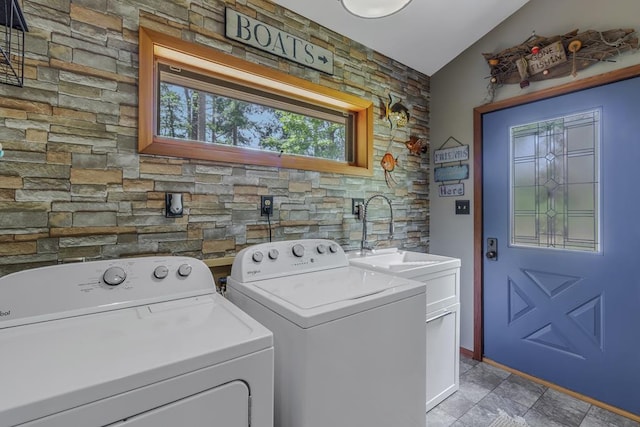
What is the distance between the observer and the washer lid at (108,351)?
0.64 m

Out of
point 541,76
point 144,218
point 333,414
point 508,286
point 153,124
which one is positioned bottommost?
point 333,414

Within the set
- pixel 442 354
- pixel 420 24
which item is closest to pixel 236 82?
pixel 420 24

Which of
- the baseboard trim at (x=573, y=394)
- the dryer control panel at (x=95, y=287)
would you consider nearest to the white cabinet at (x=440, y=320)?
the baseboard trim at (x=573, y=394)

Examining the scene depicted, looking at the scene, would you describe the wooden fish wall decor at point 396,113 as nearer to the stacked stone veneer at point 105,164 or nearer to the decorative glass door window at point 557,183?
the decorative glass door window at point 557,183

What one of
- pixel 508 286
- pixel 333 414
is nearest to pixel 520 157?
pixel 508 286

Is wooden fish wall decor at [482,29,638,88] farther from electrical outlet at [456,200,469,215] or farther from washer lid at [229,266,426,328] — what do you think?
washer lid at [229,266,426,328]

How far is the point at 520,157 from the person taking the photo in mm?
2332

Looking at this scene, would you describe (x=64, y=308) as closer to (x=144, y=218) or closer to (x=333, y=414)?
(x=144, y=218)

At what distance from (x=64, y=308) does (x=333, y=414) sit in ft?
3.31

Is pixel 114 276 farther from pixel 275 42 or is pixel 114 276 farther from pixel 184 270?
pixel 275 42

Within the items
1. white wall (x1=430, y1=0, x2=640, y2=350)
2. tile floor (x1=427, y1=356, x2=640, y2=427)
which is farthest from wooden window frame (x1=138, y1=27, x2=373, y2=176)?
tile floor (x1=427, y1=356, x2=640, y2=427)

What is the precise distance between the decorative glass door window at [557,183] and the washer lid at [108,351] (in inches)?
87.4

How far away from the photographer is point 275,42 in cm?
188

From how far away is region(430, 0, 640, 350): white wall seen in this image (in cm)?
194
